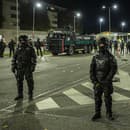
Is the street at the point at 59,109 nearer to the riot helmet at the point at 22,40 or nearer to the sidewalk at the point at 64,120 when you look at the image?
the sidewalk at the point at 64,120

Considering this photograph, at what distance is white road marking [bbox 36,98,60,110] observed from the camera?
28.8 feet

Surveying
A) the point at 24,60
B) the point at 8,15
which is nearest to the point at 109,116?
the point at 24,60

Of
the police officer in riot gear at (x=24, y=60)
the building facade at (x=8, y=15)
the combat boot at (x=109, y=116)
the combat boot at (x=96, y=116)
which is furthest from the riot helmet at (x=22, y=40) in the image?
the building facade at (x=8, y=15)

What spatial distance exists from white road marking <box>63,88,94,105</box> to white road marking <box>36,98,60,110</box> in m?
0.69

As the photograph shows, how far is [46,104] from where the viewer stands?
9.16 m

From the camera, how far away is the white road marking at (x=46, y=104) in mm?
8766

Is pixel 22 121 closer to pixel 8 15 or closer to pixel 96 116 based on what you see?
pixel 96 116

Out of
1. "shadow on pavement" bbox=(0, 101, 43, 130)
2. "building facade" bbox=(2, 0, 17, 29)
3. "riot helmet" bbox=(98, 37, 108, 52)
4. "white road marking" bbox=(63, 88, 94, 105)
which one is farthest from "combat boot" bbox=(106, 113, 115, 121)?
"building facade" bbox=(2, 0, 17, 29)

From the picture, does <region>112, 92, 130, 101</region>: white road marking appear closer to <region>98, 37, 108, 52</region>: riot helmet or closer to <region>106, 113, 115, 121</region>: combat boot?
<region>106, 113, 115, 121</region>: combat boot

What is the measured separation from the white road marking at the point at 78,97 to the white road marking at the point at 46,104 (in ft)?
2.25

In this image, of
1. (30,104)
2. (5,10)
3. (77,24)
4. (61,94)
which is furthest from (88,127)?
(77,24)

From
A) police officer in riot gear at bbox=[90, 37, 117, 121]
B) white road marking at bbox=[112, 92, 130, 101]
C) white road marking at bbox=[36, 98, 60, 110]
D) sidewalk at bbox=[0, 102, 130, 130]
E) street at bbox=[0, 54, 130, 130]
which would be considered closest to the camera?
sidewalk at bbox=[0, 102, 130, 130]

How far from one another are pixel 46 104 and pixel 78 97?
1.48 metres

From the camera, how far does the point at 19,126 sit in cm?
675
